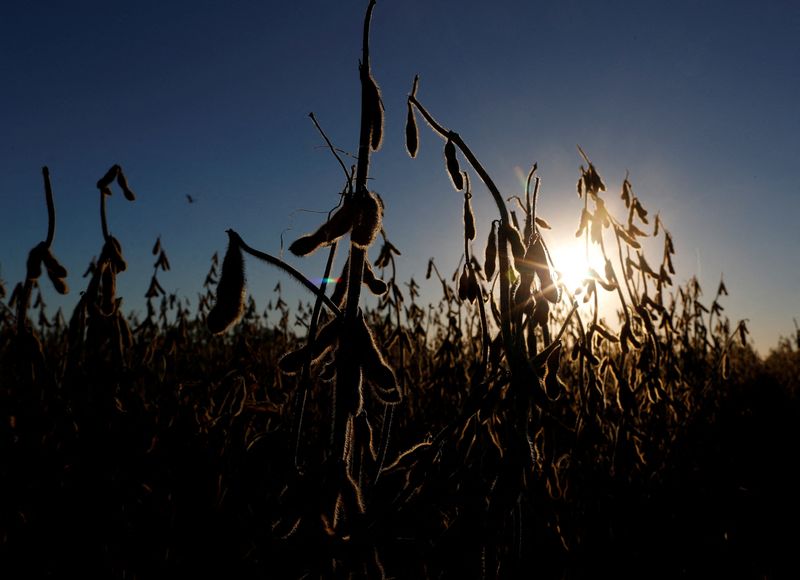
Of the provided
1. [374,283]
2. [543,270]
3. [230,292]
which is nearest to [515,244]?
[543,270]

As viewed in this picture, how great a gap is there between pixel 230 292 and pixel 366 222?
254 millimetres

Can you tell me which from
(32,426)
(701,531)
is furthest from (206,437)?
(701,531)

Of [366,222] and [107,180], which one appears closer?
[366,222]

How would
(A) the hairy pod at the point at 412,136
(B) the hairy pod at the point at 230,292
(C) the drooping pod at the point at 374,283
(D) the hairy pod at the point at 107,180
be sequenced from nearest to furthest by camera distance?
1. (B) the hairy pod at the point at 230,292
2. (C) the drooping pod at the point at 374,283
3. (A) the hairy pod at the point at 412,136
4. (D) the hairy pod at the point at 107,180

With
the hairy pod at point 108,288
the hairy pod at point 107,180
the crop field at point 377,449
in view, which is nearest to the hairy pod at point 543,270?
the crop field at point 377,449

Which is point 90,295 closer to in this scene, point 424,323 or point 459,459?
point 459,459

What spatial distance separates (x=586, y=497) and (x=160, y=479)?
210 cm

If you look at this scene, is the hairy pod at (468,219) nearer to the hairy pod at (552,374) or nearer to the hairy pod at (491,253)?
the hairy pod at (491,253)

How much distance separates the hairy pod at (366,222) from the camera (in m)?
0.86

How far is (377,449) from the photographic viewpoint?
5.86 feet

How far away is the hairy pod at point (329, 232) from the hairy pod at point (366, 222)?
1 centimetres

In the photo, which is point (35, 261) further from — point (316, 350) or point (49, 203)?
point (316, 350)

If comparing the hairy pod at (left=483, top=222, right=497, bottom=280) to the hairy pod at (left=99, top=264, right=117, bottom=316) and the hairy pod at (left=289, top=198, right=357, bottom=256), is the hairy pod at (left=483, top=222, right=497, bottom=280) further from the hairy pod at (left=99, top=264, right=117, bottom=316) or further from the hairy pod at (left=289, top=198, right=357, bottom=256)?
the hairy pod at (left=99, top=264, right=117, bottom=316)

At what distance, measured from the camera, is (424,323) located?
4180mm
